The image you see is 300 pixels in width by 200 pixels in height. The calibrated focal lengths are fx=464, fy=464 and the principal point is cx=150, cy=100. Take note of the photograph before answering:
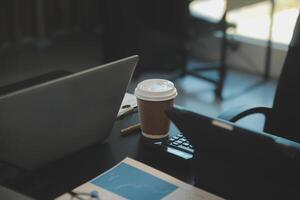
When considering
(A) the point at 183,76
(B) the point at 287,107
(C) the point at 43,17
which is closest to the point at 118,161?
(B) the point at 287,107

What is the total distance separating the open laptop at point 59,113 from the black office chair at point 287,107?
53 cm

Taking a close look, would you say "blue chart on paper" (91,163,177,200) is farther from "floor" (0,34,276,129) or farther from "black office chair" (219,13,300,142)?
"floor" (0,34,276,129)

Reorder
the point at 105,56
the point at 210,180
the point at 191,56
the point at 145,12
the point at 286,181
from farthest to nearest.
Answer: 1. the point at 191,56
2. the point at 105,56
3. the point at 145,12
4. the point at 210,180
5. the point at 286,181

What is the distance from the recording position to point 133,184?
1.17 m

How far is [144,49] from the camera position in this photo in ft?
11.1

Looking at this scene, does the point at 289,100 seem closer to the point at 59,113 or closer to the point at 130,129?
the point at 130,129

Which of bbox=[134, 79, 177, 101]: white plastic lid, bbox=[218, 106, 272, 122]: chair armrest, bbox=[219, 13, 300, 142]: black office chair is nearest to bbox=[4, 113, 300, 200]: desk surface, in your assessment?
bbox=[134, 79, 177, 101]: white plastic lid

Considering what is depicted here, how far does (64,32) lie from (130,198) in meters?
3.68

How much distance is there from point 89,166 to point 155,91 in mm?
277

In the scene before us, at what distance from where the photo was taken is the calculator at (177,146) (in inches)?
50.4

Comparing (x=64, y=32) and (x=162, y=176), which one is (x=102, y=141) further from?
(x=64, y=32)

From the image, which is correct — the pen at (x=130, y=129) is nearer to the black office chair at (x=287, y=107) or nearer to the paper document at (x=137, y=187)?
the paper document at (x=137, y=187)

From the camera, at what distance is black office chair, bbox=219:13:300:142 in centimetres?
166

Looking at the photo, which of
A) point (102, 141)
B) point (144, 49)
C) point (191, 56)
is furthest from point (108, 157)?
point (191, 56)
